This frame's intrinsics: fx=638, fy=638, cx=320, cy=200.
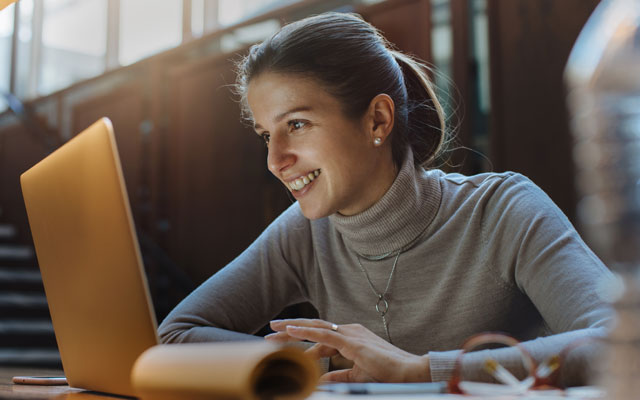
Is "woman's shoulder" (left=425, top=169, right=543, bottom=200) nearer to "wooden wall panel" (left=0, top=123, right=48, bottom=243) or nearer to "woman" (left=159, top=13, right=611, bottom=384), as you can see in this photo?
"woman" (left=159, top=13, right=611, bottom=384)

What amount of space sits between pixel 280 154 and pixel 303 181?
0.27 ft

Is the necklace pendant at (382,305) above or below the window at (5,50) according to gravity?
below

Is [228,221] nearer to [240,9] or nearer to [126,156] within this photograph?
[126,156]

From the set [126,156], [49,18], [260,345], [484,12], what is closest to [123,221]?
[260,345]

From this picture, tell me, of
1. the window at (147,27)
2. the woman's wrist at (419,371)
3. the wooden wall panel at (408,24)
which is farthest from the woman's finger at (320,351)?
the window at (147,27)

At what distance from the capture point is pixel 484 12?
3.37 meters

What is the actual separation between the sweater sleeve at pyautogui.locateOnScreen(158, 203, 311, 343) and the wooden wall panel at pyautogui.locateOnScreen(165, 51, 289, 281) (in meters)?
2.73

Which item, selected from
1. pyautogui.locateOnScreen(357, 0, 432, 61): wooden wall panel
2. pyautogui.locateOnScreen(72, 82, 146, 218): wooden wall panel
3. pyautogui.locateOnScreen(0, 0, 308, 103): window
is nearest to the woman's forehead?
pyautogui.locateOnScreen(357, 0, 432, 61): wooden wall panel

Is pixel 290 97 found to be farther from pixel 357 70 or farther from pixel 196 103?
pixel 196 103

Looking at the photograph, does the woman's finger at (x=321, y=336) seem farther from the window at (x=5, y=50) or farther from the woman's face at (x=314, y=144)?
the window at (x=5, y=50)

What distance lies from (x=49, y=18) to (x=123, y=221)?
711 cm

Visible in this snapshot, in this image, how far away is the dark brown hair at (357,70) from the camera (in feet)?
4.52

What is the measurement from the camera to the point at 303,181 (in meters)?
1.40

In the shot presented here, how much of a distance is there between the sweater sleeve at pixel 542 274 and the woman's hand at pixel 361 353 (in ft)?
0.12
